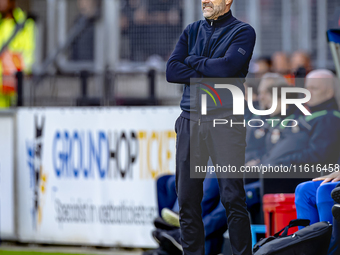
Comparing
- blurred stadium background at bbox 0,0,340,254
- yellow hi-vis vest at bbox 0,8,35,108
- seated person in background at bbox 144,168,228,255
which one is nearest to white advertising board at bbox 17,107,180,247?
blurred stadium background at bbox 0,0,340,254

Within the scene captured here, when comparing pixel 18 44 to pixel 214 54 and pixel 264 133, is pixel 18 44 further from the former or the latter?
pixel 214 54

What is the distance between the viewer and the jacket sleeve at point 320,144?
14.3ft

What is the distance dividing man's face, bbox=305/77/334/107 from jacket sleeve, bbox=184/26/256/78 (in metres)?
1.59

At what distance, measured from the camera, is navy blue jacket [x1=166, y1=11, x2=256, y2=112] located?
3.27m

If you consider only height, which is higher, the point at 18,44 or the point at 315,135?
the point at 18,44

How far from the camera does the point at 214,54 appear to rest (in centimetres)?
336

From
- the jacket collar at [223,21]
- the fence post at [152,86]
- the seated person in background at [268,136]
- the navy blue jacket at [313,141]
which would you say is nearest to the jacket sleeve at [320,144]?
the navy blue jacket at [313,141]

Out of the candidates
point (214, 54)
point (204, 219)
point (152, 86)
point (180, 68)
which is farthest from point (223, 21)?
point (152, 86)

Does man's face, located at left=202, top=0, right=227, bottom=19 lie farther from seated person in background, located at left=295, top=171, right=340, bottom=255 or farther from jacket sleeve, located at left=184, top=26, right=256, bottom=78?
seated person in background, located at left=295, top=171, right=340, bottom=255

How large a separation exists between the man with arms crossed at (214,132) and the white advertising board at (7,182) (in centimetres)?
410

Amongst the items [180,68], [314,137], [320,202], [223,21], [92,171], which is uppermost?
[223,21]

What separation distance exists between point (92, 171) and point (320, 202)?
140 inches

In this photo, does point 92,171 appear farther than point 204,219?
Yes

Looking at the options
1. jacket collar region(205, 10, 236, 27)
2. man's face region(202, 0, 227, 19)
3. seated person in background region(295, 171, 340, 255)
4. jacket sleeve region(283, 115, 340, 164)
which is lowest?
seated person in background region(295, 171, 340, 255)
